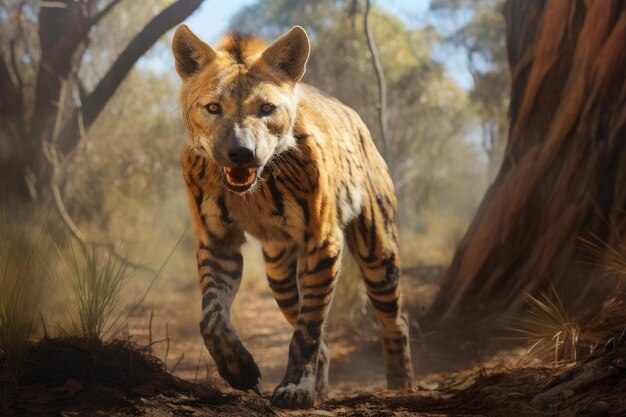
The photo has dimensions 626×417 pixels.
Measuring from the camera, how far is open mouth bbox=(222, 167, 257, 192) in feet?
13.7

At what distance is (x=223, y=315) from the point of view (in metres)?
4.30

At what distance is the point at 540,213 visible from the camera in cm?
699

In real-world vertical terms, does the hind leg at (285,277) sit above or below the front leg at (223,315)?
above

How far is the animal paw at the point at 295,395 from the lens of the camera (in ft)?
14.1

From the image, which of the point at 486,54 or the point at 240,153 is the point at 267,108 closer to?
the point at 240,153

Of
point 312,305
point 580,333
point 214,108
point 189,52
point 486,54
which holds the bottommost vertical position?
point 580,333

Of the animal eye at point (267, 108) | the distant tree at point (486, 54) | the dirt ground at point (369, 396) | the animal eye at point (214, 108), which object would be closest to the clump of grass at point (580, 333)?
the dirt ground at point (369, 396)

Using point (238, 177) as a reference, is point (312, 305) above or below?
below

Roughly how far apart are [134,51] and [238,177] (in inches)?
176

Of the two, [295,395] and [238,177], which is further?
[295,395]

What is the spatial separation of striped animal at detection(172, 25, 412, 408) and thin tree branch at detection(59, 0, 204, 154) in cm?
311

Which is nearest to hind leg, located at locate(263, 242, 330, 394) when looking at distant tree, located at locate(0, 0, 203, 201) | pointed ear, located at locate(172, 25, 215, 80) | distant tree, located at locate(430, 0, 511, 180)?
pointed ear, located at locate(172, 25, 215, 80)

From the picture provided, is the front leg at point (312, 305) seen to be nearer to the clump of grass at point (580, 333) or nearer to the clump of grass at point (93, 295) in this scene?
the clump of grass at point (93, 295)

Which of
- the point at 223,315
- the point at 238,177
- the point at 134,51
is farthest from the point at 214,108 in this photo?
the point at 134,51
